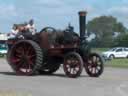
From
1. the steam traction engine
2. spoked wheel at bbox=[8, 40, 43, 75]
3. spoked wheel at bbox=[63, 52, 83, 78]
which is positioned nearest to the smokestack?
the steam traction engine

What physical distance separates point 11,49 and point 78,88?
23.4 ft

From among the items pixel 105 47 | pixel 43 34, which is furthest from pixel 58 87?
pixel 105 47

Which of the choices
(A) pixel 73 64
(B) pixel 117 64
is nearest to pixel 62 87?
(A) pixel 73 64

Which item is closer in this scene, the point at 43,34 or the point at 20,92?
the point at 20,92

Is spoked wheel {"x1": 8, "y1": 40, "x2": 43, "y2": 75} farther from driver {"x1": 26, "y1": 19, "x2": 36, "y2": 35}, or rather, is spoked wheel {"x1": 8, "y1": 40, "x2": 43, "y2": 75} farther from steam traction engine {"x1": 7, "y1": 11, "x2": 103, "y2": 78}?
driver {"x1": 26, "y1": 19, "x2": 36, "y2": 35}

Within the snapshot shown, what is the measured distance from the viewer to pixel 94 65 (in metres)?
22.8

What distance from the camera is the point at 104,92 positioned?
1645 cm

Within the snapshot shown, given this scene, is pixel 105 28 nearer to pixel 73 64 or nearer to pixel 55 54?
pixel 55 54

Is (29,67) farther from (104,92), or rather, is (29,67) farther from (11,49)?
(104,92)

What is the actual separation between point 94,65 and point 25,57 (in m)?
2.86

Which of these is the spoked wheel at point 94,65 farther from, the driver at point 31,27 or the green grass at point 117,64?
the green grass at point 117,64

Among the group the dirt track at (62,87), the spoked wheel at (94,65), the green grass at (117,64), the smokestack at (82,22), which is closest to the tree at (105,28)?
the green grass at (117,64)

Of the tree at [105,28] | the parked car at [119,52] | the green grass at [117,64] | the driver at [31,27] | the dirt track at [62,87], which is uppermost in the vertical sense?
the tree at [105,28]

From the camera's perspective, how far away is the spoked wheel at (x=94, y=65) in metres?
22.7
